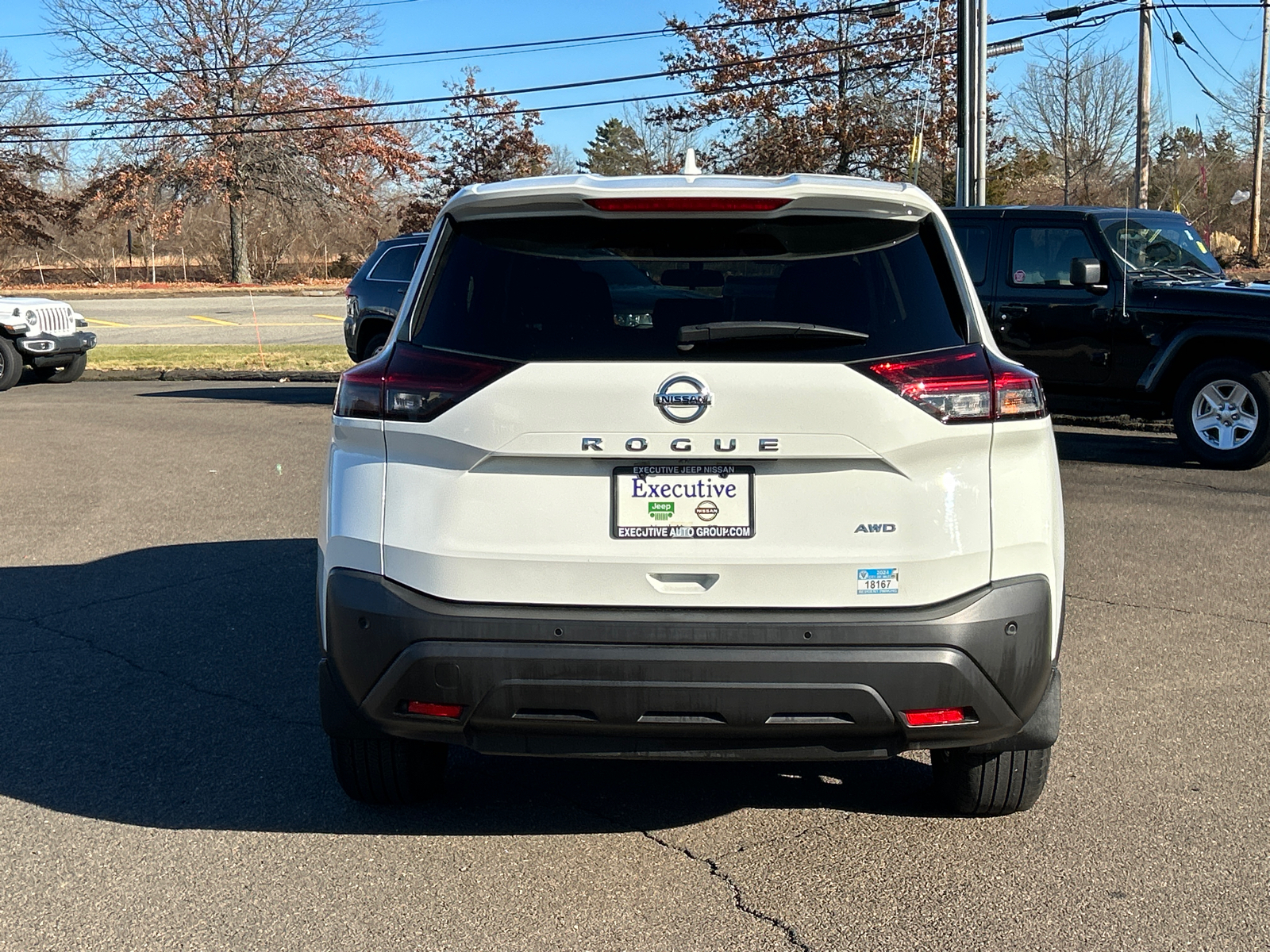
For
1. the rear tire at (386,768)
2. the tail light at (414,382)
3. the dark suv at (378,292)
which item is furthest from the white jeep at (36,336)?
the tail light at (414,382)

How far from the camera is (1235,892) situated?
348 cm

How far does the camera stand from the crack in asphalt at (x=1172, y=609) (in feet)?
20.7

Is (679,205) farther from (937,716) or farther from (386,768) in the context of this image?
(386,768)

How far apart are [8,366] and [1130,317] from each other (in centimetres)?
1485

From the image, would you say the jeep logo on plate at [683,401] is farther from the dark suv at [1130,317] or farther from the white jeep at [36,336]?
the white jeep at [36,336]

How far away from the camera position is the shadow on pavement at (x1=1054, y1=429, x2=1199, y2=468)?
37.2ft

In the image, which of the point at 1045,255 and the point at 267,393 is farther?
the point at 267,393

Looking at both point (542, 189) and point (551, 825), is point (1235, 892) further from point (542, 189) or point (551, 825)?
point (542, 189)

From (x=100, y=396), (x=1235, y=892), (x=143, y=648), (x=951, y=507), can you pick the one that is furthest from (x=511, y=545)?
(x=100, y=396)

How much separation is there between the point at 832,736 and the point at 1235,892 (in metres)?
1.17

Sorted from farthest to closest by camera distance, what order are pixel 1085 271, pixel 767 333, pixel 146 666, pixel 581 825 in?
pixel 1085 271, pixel 146 666, pixel 581 825, pixel 767 333

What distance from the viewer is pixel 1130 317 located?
11.1m

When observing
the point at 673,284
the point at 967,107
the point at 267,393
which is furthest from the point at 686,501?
the point at 967,107

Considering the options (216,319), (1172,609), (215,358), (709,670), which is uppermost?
(216,319)
